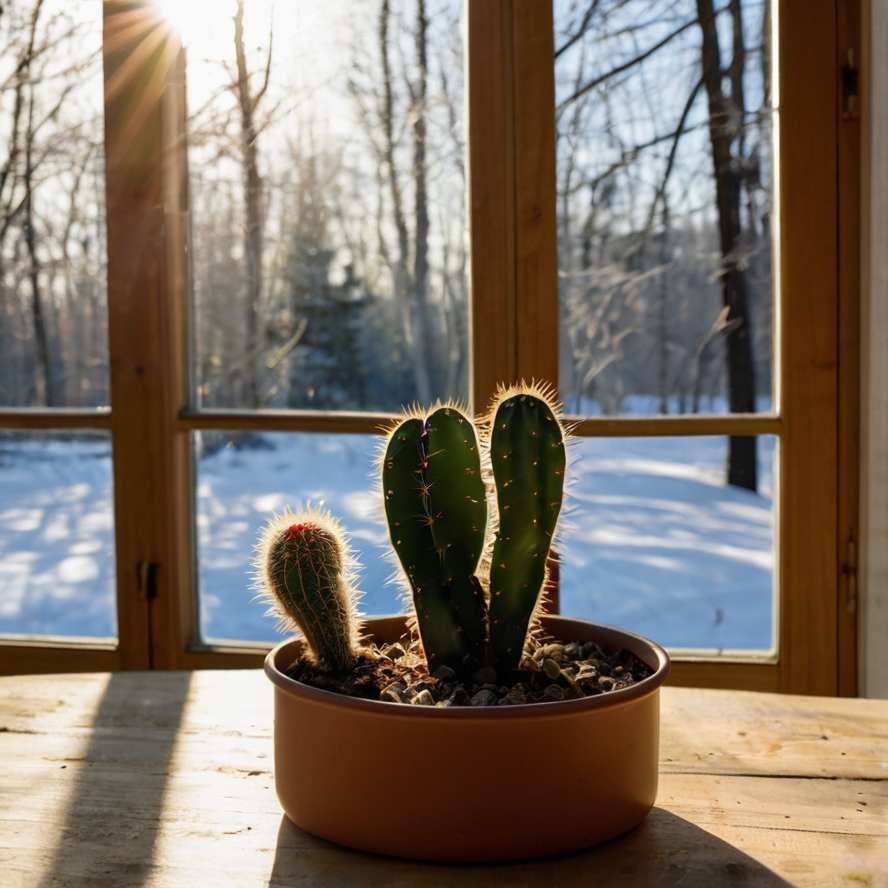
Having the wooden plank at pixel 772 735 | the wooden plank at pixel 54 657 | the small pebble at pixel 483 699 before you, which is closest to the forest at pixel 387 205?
the wooden plank at pixel 54 657

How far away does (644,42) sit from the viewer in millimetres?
1757

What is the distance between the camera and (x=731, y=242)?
1761mm

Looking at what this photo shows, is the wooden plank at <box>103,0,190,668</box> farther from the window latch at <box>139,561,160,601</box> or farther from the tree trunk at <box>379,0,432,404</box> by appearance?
the tree trunk at <box>379,0,432,404</box>

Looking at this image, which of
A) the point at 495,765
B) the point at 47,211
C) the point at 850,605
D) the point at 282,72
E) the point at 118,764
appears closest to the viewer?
the point at 495,765

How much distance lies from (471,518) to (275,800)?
302 millimetres

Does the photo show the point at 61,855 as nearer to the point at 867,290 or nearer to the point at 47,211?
the point at 867,290

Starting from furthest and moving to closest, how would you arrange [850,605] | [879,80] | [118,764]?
[850,605] < [879,80] < [118,764]

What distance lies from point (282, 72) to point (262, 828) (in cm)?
154

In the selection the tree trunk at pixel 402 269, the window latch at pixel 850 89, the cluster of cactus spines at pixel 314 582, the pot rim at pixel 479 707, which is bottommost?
the pot rim at pixel 479 707

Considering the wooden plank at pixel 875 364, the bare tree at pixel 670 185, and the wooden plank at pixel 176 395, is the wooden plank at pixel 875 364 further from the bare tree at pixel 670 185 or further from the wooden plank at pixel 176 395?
the wooden plank at pixel 176 395

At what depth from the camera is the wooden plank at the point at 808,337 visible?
5.43 ft

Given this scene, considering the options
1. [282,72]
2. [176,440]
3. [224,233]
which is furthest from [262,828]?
[282,72]

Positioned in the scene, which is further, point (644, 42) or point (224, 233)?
point (224, 233)

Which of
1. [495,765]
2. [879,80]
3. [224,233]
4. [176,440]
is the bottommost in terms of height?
[495,765]
